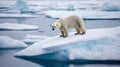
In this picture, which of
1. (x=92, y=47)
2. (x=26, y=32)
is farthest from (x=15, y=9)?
(x=92, y=47)

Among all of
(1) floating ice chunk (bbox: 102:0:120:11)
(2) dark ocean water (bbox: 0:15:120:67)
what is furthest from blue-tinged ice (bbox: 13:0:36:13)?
(1) floating ice chunk (bbox: 102:0:120:11)

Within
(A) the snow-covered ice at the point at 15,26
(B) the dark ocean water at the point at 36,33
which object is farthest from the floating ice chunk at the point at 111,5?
(A) the snow-covered ice at the point at 15,26

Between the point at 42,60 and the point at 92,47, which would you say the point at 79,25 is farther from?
the point at 42,60

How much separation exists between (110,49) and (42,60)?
0.79 m

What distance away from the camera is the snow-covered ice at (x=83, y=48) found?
3.11 metres

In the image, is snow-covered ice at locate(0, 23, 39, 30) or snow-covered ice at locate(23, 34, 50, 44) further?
snow-covered ice at locate(0, 23, 39, 30)

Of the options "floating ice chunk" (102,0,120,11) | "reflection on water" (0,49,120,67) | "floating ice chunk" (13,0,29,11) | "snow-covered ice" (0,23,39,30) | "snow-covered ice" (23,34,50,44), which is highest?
"floating ice chunk" (13,0,29,11)

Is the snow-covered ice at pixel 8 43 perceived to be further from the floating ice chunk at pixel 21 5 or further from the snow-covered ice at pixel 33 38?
the floating ice chunk at pixel 21 5

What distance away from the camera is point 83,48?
3141 mm

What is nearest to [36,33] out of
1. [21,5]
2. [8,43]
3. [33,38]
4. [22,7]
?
[33,38]

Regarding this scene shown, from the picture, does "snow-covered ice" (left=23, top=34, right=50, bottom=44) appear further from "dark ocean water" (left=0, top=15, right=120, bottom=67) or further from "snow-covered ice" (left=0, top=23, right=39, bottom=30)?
"snow-covered ice" (left=0, top=23, right=39, bottom=30)

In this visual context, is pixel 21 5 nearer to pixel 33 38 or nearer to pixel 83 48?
pixel 33 38

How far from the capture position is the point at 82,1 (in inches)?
182

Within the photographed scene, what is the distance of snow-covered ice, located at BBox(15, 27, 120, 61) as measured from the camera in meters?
3.11
